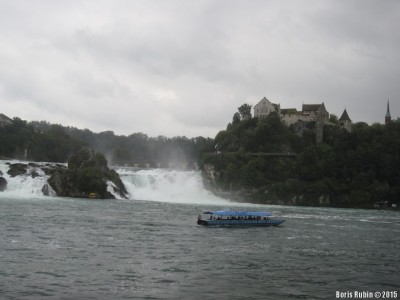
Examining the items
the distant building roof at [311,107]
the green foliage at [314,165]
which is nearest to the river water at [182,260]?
the green foliage at [314,165]

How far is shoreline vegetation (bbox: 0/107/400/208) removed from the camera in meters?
104

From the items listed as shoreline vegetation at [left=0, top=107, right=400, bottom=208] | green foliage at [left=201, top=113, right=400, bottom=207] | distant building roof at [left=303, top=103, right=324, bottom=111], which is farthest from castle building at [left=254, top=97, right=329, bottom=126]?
green foliage at [left=201, top=113, right=400, bottom=207]

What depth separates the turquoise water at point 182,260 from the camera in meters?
22.8

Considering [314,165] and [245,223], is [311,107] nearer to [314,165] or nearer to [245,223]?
[314,165]

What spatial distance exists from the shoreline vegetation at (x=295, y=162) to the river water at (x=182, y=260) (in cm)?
4674

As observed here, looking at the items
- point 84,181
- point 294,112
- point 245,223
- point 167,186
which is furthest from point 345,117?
point 245,223

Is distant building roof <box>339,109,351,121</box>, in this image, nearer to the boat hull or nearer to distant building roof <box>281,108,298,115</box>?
distant building roof <box>281,108,298,115</box>

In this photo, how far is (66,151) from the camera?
454ft

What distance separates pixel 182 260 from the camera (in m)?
30.1

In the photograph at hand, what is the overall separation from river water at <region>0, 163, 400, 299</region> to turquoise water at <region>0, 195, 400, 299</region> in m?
0.05

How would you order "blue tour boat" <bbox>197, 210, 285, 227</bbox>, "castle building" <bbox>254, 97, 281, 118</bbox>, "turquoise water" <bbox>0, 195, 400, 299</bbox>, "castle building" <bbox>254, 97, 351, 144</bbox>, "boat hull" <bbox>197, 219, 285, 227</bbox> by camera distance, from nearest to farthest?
"turquoise water" <bbox>0, 195, 400, 299</bbox> < "boat hull" <bbox>197, 219, 285, 227</bbox> < "blue tour boat" <bbox>197, 210, 285, 227</bbox> < "castle building" <bbox>254, 97, 351, 144</bbox> < "castle building" <bbox>254, 97, 281, 118</bbox>

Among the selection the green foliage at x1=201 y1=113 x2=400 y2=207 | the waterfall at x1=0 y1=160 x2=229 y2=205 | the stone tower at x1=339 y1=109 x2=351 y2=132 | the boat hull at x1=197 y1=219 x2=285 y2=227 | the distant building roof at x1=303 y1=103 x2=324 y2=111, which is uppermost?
the distant building roof at x1=303 y1=103 x2=324 y2=111

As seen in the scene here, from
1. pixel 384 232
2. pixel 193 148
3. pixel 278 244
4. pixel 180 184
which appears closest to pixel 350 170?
pixel 180 184

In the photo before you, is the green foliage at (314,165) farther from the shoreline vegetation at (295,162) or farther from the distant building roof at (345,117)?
the distant building roof at (345,117)
